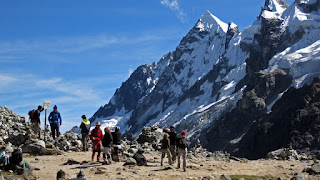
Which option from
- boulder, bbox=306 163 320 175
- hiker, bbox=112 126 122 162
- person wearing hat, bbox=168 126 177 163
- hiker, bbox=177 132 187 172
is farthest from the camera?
boulder, bbox=306 163 320 175

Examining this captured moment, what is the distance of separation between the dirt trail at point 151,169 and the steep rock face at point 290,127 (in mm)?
97691

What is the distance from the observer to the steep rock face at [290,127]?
129 meters

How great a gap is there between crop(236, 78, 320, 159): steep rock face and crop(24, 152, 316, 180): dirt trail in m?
97.7

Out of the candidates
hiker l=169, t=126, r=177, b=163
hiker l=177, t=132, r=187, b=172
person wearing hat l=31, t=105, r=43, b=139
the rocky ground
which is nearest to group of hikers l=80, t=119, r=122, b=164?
the rocky ground

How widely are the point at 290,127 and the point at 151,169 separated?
117147 mm

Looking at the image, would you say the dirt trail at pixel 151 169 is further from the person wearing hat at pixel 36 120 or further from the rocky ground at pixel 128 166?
the person wearing hat at pixel 36 120

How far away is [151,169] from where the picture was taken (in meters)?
26.2

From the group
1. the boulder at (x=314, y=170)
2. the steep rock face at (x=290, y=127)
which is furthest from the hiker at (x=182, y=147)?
the steep rock face at (x=290, y=127)

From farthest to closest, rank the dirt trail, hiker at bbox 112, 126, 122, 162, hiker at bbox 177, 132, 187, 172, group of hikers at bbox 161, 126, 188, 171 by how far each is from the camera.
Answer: hiker at bbox 112, 126, 122, 162 < group of hikers at bbox 161, 126, 188, 171 < hiker at bbox 177, 132, 187, 172 < the dirt trail

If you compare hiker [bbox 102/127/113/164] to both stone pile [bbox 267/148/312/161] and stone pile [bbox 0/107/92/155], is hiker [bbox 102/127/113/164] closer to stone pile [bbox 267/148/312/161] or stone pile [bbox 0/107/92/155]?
stone pile [bbox 0/107/92/155]

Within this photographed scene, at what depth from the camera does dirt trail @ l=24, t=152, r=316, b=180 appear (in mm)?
23888

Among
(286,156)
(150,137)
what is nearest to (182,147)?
(150,137)

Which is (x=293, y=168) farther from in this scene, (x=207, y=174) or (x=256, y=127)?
(x=256, y=127)

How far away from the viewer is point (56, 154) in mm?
29594
